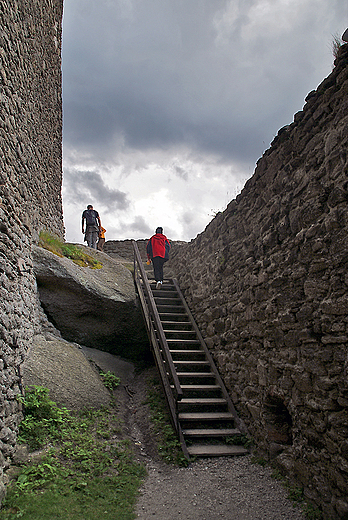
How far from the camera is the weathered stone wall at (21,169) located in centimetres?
365

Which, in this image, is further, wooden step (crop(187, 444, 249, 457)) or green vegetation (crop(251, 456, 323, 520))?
wooden step (crop(187, 444, 249, 457))

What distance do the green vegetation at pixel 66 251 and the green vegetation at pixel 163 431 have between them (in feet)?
10.5

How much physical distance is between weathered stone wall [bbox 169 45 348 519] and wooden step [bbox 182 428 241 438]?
260mm

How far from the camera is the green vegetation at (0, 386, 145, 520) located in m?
2.75

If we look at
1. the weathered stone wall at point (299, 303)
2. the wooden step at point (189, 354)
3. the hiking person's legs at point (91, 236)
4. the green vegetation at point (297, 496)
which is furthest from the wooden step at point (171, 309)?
the hiking person's legs at point (91, 236)

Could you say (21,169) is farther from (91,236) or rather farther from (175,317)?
(91,236)

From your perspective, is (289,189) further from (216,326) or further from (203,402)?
(203,402)

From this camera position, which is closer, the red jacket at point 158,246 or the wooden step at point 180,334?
the wooden step at point 180,334

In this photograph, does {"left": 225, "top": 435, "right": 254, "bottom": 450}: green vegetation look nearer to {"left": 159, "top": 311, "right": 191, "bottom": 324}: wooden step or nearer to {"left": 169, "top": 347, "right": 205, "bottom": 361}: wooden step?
{"left": 169, "top": 347, "right": 205, "bottom": 361}: wooden step

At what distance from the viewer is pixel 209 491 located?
10.8 ft

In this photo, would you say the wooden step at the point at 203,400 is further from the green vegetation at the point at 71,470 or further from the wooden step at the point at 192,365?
the green vegetation at the point at 71,470

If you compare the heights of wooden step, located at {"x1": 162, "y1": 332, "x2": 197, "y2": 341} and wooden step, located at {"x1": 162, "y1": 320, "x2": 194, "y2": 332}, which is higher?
wooden step, located at {"x1": 162, "y1": 320, "x2": 194, "y2": 332}

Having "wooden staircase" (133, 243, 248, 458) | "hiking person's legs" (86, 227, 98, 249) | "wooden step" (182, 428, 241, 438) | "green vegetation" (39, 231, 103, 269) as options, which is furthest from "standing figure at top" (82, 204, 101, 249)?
"wooden step" (182, 428, 241, 438)

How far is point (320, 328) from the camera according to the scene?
3018 millimetres
